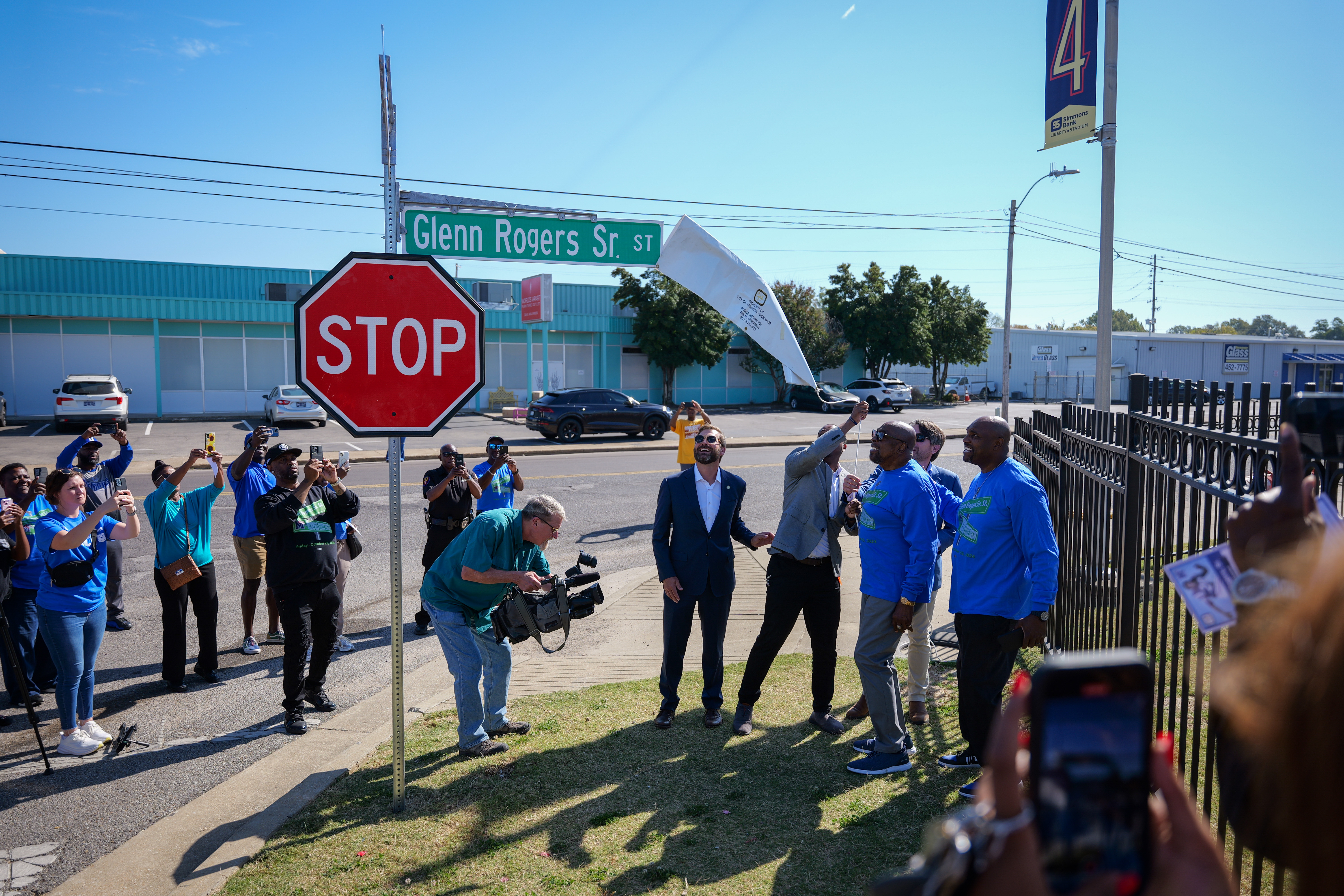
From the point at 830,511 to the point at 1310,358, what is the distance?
39.9m

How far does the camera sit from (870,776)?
4.91 m

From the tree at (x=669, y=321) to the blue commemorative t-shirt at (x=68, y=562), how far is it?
35.9 m

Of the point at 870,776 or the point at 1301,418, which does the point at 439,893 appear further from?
the point at 1301,418

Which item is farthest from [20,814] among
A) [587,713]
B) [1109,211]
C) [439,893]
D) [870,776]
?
[1109,211]

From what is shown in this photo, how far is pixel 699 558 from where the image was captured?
5.90 meters

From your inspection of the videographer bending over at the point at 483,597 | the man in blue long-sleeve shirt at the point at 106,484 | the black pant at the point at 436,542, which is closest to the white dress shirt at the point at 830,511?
the videographer bending over at the point at 483,597

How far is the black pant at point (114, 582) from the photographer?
796 cm

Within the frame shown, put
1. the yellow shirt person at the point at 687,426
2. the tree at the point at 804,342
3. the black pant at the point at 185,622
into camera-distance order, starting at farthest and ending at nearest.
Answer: the tree at the point at 804,342, the yellow shirt person at the point at 687,426, the black pant at the point at 185,622

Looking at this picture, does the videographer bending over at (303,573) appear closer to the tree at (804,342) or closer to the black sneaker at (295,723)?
the black sneaker at (295,723)

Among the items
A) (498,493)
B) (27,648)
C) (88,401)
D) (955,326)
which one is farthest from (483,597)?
(955,326)

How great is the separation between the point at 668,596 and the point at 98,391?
1110 inches

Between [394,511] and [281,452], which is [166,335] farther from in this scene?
[394,511]

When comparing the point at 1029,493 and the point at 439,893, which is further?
the point at 1029,493

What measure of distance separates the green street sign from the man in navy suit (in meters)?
1.85
